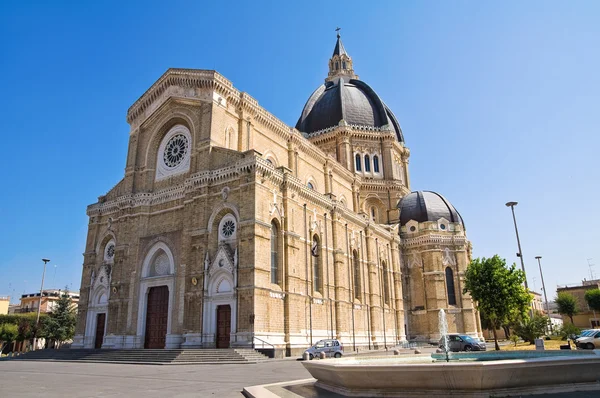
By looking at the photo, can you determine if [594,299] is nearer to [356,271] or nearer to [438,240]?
[438,240]

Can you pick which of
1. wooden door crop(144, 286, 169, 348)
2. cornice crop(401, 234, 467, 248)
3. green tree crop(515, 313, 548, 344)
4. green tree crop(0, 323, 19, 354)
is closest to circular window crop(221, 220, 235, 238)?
wooden door crop(144, 286, 169, 348)

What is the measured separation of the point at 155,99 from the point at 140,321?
17.7 m

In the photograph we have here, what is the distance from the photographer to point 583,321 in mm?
79000

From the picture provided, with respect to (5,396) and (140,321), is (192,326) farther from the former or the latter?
(5,396)

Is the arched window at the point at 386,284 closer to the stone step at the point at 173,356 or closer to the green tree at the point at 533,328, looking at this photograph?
the green tree at the point at 533,328

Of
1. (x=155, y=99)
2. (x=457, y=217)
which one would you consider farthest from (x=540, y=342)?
(x=155, y=99)

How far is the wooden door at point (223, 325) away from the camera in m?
27.2

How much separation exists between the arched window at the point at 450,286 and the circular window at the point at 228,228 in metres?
30.0

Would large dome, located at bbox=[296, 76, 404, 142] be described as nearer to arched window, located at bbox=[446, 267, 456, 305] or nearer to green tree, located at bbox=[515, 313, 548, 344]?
arched window, located at bbox=[446, 267, 456, 305]

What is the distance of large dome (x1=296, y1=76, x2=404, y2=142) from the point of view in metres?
55.9

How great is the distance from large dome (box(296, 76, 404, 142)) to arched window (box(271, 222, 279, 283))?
2854 cm

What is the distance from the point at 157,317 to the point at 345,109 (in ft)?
116

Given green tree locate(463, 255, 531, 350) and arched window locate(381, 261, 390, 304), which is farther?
arched window locate(381, 261, 390, 304)

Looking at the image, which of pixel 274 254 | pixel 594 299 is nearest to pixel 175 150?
pixel 274 254
